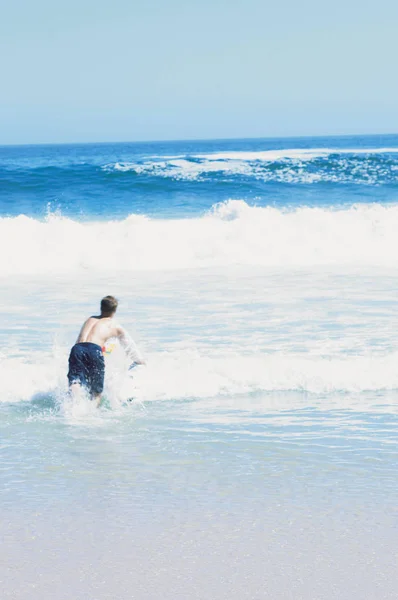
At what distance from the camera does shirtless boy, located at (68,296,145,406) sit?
6.54 metres

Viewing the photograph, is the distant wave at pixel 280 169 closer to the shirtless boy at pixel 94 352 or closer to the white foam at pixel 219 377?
the white foam at pixel 219 377

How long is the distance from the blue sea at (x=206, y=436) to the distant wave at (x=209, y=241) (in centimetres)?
36

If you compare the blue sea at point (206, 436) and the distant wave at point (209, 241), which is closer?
the blue sea at point (206, 436)

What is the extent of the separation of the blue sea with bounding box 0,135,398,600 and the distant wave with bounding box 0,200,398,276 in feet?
1.18

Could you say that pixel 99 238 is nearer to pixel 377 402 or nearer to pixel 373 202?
pixel 373 202

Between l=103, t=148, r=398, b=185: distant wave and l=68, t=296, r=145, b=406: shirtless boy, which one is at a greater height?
l=103, t=148, r=398, b=185: distant wave

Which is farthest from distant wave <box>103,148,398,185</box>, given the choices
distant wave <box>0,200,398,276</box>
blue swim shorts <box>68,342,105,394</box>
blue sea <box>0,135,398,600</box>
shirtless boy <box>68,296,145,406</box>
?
blue swim shorts <box>68,342,105,394</box>

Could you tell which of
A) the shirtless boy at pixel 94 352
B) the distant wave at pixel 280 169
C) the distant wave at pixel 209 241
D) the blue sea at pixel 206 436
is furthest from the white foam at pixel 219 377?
the distant wave at pixel 280 169

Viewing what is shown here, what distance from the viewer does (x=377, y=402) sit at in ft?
21.6

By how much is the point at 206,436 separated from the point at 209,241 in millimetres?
12366

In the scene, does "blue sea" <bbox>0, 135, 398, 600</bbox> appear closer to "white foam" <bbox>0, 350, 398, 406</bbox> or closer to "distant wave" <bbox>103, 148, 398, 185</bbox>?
"white foam" <bbox>0, 350, 398, 406</bbox>

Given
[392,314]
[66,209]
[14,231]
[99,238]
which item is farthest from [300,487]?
[66,209]

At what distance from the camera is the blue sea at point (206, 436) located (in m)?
3.67

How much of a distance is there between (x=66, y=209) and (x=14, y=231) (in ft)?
18.7
